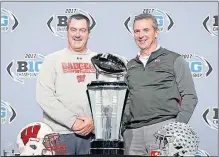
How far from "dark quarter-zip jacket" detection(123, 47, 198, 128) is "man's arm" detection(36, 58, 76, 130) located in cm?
45

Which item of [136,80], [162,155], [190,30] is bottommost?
[162,155]

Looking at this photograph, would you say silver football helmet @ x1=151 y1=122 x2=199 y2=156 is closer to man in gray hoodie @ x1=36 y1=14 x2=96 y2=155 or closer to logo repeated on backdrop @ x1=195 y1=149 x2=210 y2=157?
logo repeated on backdrop @ x1=195 y1=149 x2=210 y2=157

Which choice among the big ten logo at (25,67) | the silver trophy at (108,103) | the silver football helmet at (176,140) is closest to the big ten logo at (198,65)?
the silver football helmet at (176,140)

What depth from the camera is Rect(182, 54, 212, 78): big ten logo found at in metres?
4.32

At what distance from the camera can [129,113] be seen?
4.29 m

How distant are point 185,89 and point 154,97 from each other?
0.25 metres

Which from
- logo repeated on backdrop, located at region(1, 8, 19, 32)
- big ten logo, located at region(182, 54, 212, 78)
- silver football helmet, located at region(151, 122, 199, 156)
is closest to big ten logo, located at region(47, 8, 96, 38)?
logo repeated on backdrop, located at region(1, 8, 19, 32)

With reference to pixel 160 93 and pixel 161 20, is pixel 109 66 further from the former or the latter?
pixel 161 20

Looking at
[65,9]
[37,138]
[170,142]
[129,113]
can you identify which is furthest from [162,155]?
[65,9]

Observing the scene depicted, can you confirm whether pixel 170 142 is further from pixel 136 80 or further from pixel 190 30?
pixel 190 30

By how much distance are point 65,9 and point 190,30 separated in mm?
989

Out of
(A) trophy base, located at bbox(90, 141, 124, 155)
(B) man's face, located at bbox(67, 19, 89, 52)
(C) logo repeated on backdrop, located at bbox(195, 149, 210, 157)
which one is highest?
(B) man's face, located at bbox(67, 19, 89, 52)

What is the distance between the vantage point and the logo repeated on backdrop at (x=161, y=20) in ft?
14.2

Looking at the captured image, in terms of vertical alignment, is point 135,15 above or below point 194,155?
above
